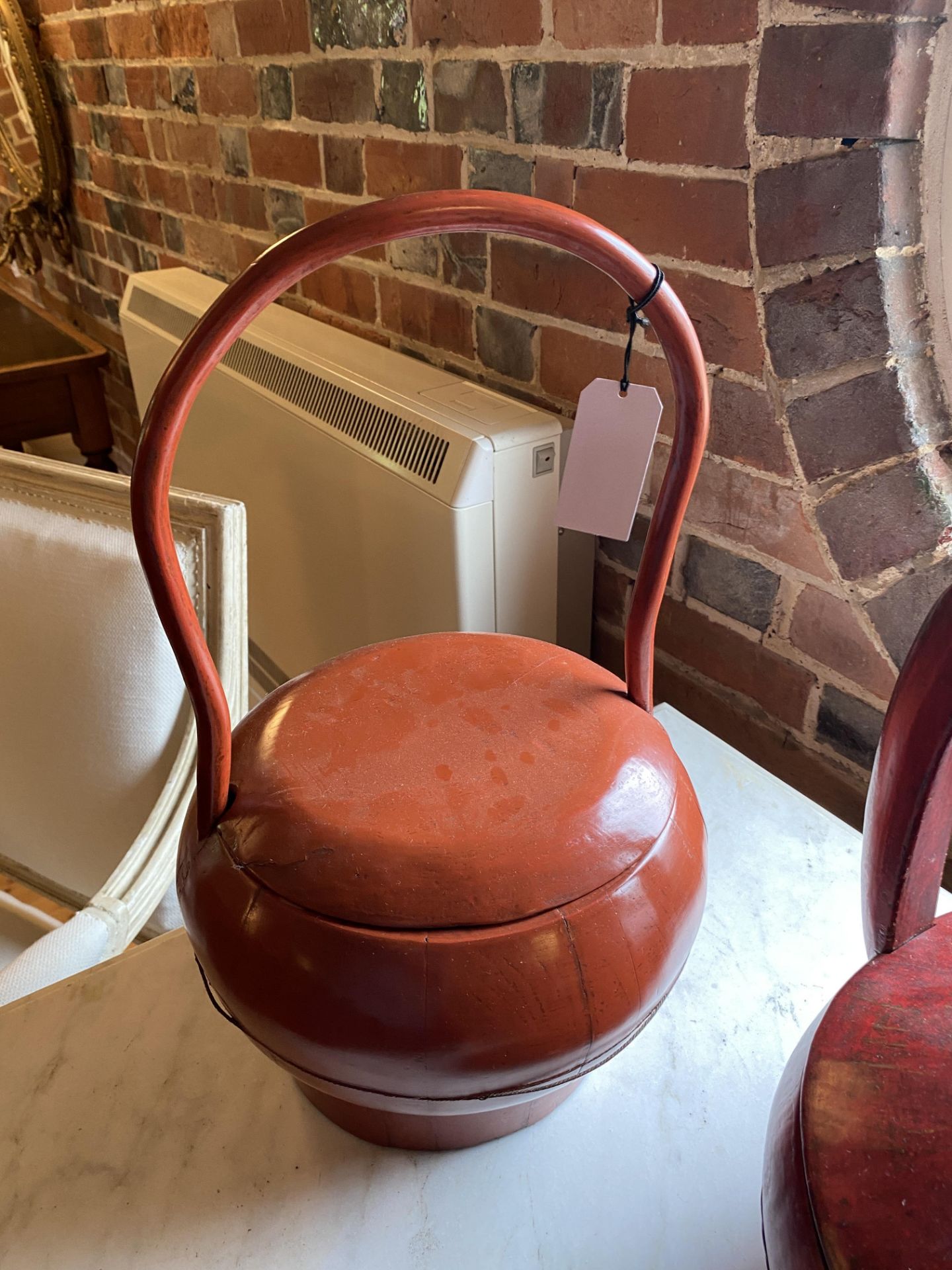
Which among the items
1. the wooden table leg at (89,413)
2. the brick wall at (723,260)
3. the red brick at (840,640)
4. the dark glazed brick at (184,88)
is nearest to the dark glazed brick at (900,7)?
the brick wall at (723,260)

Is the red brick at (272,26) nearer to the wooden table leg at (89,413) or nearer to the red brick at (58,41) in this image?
→ the red brick at (58,41)

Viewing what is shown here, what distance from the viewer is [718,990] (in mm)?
648

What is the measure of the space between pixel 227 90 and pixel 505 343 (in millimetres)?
814

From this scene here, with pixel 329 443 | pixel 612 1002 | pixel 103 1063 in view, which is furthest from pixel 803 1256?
pixel 329 443

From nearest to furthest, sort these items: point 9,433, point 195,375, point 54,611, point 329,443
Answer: point 195,375, point 54,611, point 329,443, point 9,433

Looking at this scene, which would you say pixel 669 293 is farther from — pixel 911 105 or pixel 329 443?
pixel 329 443

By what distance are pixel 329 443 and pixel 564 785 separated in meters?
0.83

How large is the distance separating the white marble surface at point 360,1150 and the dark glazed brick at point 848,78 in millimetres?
645

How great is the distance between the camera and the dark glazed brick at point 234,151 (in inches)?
59.8

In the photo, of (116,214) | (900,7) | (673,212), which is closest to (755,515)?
(673,212)

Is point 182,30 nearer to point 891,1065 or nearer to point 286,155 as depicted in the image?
point 286,155

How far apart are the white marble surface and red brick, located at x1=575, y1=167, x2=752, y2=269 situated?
2.04 ft

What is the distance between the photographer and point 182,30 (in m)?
1.55

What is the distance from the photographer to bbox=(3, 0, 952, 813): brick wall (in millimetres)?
725
